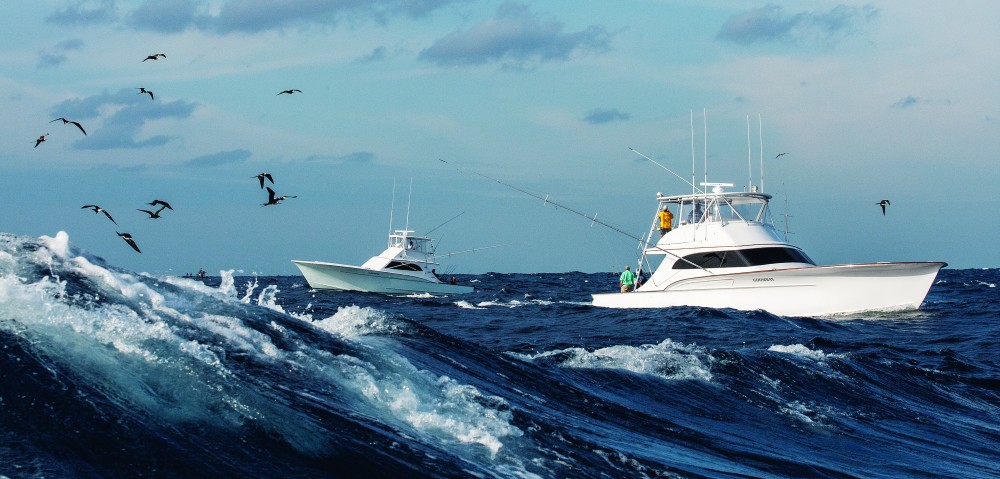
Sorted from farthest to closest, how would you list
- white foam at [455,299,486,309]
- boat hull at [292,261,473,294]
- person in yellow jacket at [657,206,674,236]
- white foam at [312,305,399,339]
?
1. boat hull at [292,261,473,294]
2. white foam at [455,299,486,309]
3. person in yellow jacket at [657,206,674,236]
4. white foam at [312,305,399,339]

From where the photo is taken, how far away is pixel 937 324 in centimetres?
2558

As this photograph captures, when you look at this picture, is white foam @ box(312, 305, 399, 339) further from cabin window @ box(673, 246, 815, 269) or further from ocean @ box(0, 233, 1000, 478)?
cabin window @ box(673, 246, 815, 269)

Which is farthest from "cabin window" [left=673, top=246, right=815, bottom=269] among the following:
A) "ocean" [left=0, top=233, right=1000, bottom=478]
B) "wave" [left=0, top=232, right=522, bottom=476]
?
"wave" [left=0, top=232, right=522, bottom=476]

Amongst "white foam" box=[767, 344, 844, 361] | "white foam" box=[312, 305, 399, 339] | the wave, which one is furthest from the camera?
"white foam" box=[767, 344, 844, 361]

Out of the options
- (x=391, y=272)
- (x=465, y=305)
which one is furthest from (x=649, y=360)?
(x=391, y=272)

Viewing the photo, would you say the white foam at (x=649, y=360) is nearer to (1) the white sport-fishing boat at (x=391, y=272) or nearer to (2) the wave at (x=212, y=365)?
(2) the wave at (x=212, y=365)

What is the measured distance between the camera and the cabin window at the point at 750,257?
2842 centimetres

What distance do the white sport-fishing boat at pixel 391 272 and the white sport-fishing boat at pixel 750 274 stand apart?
14114 millimetres

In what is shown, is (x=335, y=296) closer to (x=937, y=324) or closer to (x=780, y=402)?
(x=937, y=324)

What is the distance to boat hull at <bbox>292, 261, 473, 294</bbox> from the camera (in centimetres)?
4275

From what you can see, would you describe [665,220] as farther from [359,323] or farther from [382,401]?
[382,401]

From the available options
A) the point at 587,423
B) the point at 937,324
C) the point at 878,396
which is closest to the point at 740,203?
the point at 937,324

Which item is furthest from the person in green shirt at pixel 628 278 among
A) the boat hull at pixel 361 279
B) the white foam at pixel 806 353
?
the white foam at pixel 806 353

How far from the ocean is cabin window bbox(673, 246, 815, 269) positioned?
13215 millimetres
